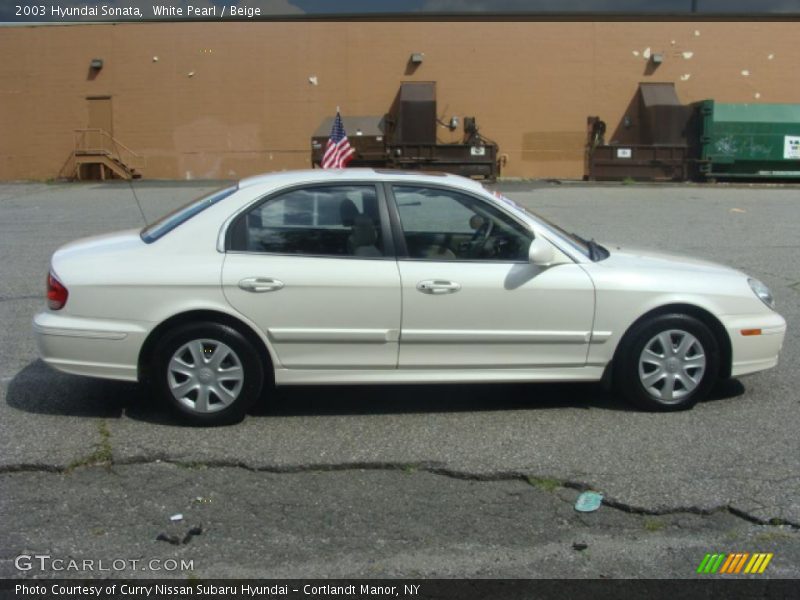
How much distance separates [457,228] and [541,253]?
607 millimetres

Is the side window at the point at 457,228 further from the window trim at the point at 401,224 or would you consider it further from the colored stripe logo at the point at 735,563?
the colored stripe logo at the point at 735,563

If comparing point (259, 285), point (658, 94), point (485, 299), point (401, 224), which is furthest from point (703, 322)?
point (658, 94)

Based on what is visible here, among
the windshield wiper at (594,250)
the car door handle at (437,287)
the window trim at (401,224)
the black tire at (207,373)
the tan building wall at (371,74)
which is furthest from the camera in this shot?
the tan building wall at (371,74)

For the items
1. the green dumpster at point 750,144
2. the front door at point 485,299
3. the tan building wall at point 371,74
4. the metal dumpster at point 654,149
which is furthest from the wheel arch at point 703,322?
the tan building wall at point 371,74

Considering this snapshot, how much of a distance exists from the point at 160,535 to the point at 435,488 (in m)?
1.37

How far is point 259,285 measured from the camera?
5059 millimetres

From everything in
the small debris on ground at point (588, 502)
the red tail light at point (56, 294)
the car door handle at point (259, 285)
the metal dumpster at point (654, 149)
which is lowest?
the small debris on ground at point (588, 502)

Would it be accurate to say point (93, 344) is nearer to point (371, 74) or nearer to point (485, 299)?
point (485, 299)

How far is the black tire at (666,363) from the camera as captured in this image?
5344 millimetres

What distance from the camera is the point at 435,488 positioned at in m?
4.36

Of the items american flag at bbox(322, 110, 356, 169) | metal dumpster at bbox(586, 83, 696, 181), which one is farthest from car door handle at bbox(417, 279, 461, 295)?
metal dumpster at bbox(586, 83, 696, 181)

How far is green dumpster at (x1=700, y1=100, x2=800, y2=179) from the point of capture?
28812 millimetres

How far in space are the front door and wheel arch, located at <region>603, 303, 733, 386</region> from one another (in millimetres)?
217

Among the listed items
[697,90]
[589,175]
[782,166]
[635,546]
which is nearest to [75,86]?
[589,175]
